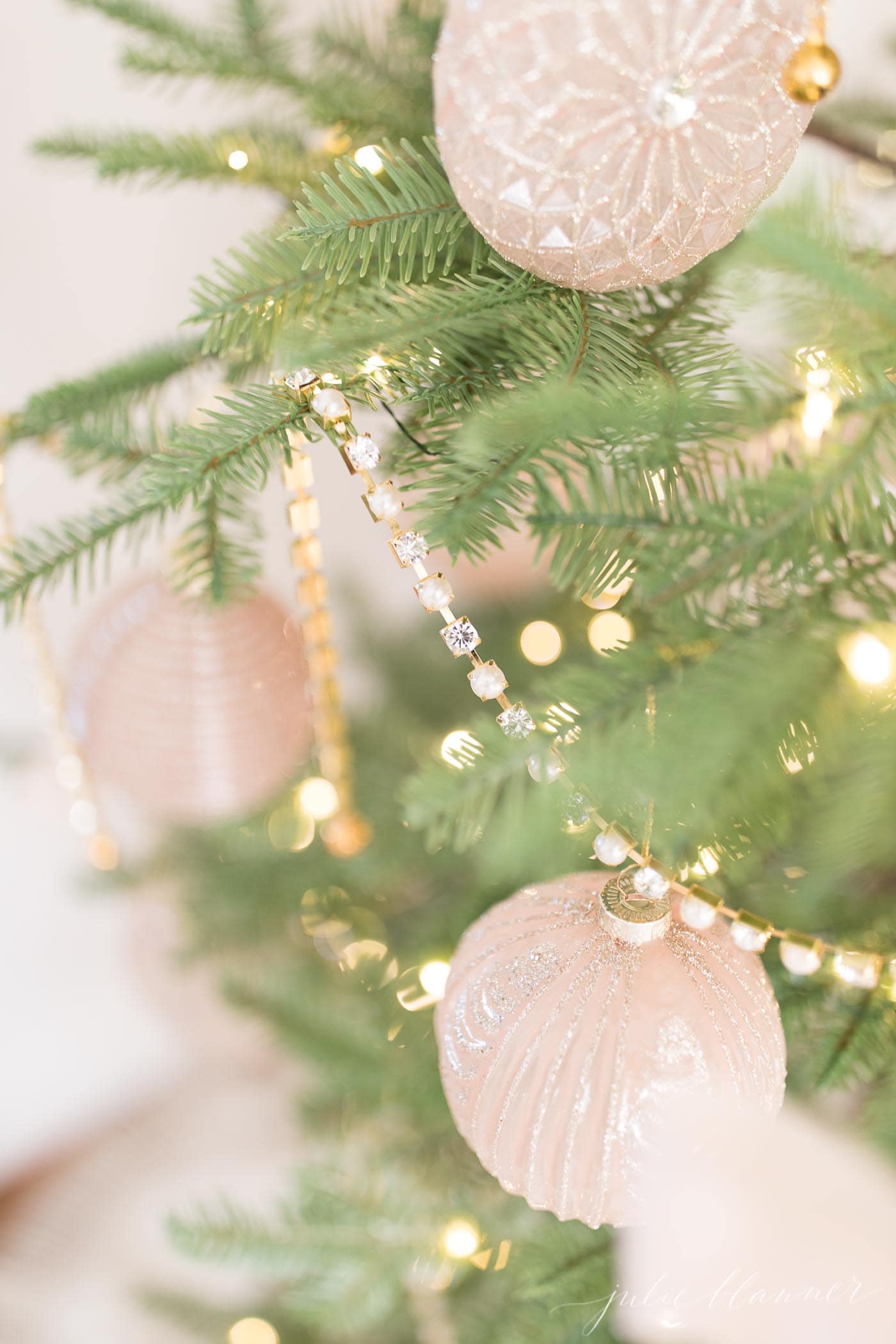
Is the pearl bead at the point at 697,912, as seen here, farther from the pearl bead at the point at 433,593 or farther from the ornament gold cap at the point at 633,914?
the pearl bead at the point at 433,593

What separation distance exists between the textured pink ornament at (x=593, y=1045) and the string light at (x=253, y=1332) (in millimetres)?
538

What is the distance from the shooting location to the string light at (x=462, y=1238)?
1.74 ft

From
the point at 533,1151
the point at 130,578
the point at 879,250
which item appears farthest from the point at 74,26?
the point at 533,1151

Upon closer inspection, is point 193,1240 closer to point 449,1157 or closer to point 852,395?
point 449,1157

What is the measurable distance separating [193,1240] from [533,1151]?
14.9 inches

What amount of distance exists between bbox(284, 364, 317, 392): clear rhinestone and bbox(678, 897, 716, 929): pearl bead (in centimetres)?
19

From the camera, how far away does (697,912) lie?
0.29 metres

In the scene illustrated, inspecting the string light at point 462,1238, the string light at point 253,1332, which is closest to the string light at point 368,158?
the string light at point 462,1238

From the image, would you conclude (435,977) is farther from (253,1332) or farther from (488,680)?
(253,1332)

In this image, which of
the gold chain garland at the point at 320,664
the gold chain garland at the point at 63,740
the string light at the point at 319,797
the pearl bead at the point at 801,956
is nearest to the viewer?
the pearl bead at the point at 801,956

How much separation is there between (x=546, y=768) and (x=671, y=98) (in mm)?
160

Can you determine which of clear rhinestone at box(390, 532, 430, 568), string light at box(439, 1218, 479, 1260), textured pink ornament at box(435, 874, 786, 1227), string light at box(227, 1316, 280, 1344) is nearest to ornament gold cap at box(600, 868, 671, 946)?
textured pink ornament at box(435, 874, 786, 1227)

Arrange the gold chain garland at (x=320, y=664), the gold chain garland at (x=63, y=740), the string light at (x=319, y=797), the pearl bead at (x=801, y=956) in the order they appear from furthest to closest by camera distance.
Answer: the string light at (x=319, y=797)
the gold chain garland at (x=63, y=740)
the gold chain garland at (x=320, y=664)
the pearl bead at (x=801, y=956)

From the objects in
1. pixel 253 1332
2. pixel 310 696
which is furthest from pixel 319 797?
pixel 253 1332
